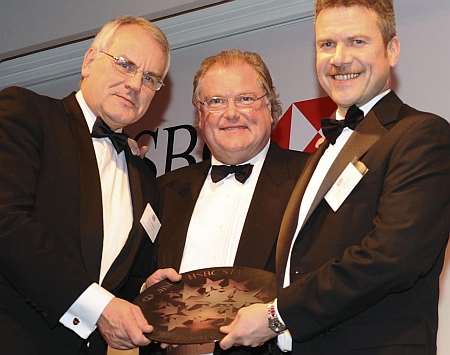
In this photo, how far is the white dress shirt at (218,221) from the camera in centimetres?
354

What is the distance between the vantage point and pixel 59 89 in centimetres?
632

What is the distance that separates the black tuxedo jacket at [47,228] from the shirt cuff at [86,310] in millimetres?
28

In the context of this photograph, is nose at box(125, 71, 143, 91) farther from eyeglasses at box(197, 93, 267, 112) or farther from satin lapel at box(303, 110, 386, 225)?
satin lapel at box(303, 110, 386, 225)

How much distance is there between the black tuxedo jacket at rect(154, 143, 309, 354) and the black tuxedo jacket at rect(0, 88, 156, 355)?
0.49 feet

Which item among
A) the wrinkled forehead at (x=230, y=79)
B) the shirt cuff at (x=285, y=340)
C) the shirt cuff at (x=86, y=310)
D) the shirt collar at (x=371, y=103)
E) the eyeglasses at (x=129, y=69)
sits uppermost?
the eyeglasses at (x=129, y=69)

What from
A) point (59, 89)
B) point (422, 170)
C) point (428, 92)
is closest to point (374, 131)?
point (422, 170)

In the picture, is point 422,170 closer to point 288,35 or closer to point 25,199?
point 25,199

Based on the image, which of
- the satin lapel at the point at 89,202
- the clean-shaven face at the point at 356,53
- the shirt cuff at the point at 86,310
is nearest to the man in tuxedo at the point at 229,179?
the satin lapel at the point at 89,202

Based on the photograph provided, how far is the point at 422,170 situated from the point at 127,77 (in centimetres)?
147

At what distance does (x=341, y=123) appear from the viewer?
3148mm

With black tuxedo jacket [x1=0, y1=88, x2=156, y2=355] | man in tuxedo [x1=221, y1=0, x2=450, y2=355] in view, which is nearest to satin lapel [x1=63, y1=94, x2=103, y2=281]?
black tuxedo jacket [x1=0, y1=88, x2=156, y2=355]

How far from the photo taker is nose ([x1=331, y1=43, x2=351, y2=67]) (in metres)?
3.13

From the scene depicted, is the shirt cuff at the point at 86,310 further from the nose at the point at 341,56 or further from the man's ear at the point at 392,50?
the man's ear at the point at 392,50

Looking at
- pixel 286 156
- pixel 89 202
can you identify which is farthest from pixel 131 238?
pixel 286 156
